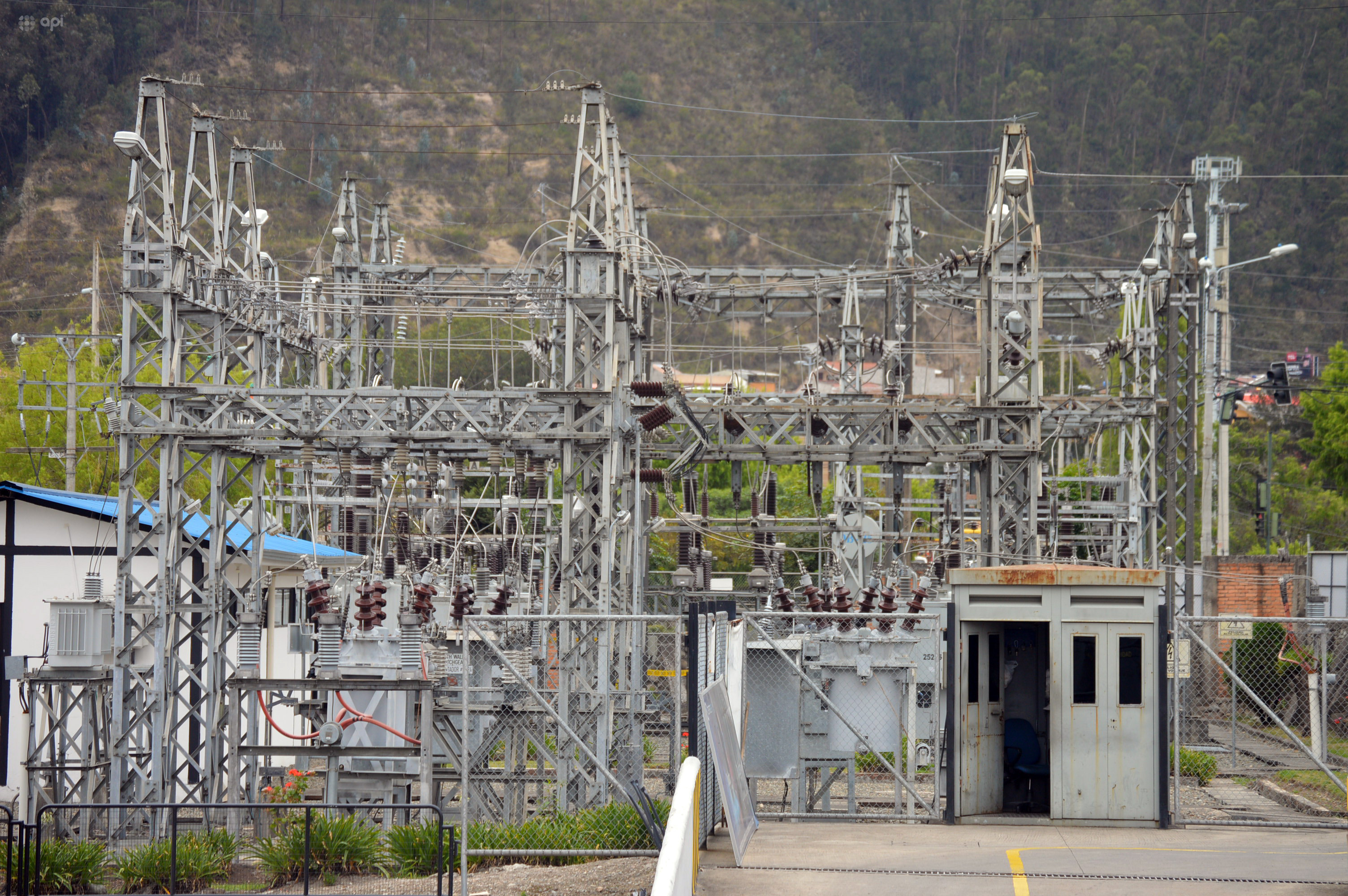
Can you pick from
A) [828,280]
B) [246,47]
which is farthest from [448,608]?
[246,47]

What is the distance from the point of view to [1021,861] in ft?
40.4

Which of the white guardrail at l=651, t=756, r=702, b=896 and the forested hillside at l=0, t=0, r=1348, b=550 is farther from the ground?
the forested hillside at l=0, t=0, r=1348, b=550

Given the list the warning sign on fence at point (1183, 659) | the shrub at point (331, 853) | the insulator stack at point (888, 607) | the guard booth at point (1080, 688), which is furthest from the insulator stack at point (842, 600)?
the shrub at point (331, 853)

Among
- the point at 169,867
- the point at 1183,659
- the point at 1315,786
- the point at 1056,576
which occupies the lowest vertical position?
the point at 1315,786

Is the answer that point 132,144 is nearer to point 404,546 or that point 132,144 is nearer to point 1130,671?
point 404,546

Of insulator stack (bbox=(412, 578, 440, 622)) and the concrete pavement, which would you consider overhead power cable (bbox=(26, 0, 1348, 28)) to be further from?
the concrete pavement

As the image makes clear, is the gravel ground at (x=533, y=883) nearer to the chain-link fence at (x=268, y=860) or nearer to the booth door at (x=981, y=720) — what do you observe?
the chain-link fence at (x=268, y=860)

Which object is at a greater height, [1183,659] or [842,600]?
[842,600]

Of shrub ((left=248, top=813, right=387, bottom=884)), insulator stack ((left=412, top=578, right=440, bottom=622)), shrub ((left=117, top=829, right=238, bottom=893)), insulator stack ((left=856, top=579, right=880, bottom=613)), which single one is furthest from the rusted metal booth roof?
shrub ((left=117, top=829, right=238, bottom=893))

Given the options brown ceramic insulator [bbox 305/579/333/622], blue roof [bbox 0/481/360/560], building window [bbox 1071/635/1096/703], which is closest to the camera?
building window [bbox 1071/635/1096/703]

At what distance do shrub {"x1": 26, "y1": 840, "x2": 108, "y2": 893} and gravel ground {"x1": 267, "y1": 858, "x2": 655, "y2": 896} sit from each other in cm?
234

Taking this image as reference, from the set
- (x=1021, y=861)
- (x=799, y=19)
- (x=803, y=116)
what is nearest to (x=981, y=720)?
(x=1021, y=861)

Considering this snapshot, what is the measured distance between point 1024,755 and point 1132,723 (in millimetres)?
1477

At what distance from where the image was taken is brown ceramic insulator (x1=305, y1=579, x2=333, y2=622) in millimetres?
20062
